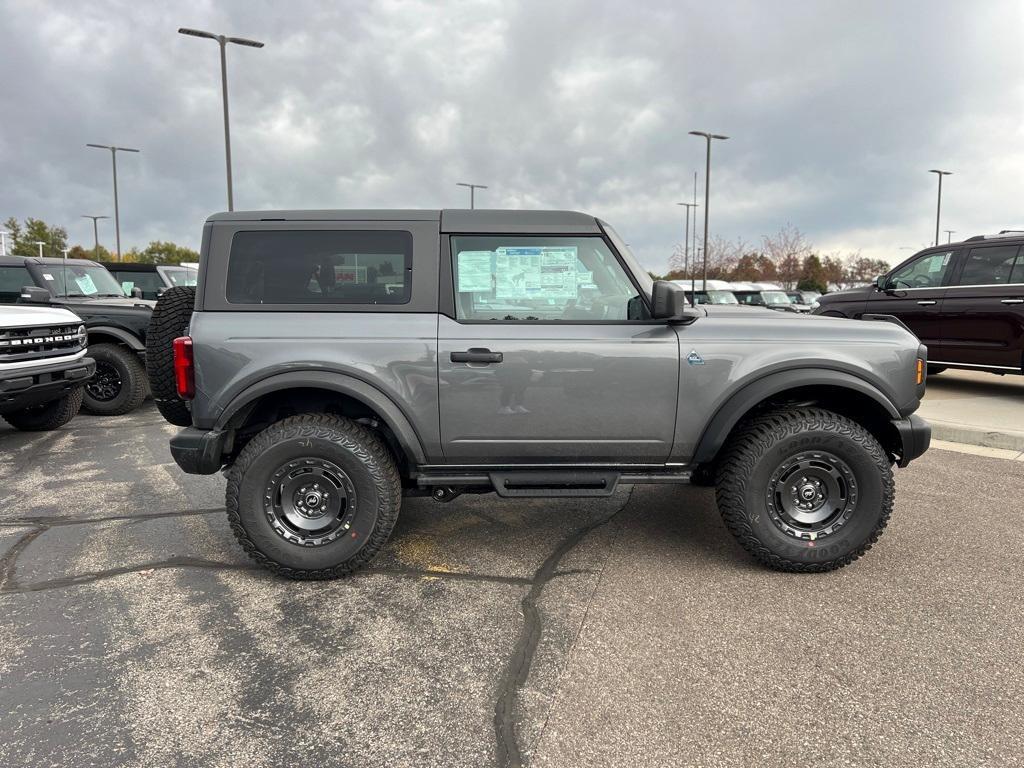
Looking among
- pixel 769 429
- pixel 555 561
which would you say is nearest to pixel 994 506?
pixel 769 429

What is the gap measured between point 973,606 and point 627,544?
1698mm

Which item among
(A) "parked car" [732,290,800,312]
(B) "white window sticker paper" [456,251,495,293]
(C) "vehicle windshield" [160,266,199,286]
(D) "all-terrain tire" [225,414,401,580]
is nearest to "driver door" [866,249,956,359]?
(B) "white window sticker paper" [456,251,495,293]

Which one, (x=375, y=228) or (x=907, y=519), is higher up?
(x=375, y=228)

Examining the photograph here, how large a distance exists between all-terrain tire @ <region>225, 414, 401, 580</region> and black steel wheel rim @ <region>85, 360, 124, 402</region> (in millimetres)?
6042

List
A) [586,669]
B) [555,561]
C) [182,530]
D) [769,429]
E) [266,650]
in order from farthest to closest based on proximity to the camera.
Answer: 1. [182,530]
2. [555,561]
3. [769,429]
4. [266,650]
5. [586,669]

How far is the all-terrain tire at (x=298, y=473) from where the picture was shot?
11.4ft

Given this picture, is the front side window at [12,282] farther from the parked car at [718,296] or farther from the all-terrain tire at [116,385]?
the parked car at [718,296]

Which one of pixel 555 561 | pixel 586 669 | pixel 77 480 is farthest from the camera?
pixel 77 480

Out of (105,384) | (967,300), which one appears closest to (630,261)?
(967,300)

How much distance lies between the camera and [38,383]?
639 centimetres

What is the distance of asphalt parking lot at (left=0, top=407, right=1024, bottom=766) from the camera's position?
2312 millimetres

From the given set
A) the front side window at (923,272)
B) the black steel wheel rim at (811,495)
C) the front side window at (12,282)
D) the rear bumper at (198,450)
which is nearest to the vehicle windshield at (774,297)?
the front side window at (923,272)

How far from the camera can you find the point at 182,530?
4352 millimetres

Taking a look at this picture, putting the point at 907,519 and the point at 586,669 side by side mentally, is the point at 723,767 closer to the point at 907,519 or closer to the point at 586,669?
the point at 586,669
